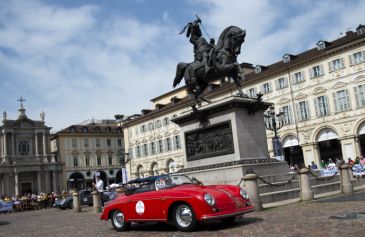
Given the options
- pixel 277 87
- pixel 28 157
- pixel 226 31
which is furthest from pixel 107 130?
pixel 226 31

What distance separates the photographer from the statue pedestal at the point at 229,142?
1578 cm

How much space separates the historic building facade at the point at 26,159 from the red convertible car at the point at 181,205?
234ft

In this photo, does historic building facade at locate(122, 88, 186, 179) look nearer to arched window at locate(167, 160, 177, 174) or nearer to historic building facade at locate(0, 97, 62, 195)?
arched window at locate(167, 160, 177, 174)

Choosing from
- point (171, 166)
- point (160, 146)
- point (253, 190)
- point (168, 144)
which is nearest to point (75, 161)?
point (160, 146)

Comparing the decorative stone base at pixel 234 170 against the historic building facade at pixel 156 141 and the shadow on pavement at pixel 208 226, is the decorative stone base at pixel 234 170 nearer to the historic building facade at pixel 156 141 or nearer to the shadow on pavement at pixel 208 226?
the shadow on pavement at pixel 208 226

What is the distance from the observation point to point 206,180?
16547 mm

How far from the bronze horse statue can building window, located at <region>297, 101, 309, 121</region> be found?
31982 mm

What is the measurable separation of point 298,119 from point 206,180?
34558 millimetres

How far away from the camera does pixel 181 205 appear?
993 cm

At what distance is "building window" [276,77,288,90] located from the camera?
50406 mm

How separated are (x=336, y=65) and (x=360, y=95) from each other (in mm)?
4132

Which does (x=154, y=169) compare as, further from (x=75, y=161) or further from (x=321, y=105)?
(x=321, y=105)

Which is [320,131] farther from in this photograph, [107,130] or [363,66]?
[107,130]

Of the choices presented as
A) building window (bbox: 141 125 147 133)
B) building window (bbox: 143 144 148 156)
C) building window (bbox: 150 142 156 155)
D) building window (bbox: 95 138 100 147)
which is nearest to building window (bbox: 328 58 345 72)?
building window (bbox: 150 142 156 155)
